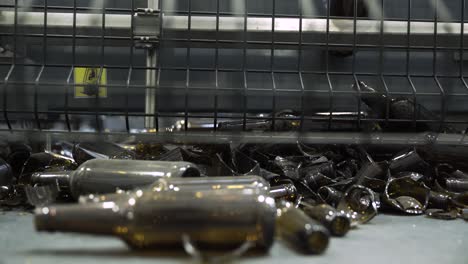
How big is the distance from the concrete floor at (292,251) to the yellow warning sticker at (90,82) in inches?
22.5

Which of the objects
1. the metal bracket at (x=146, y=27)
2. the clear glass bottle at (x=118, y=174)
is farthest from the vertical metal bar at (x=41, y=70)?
the clear glass bottle at (x=118, y=174)

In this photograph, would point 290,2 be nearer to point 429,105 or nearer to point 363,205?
point 429,105

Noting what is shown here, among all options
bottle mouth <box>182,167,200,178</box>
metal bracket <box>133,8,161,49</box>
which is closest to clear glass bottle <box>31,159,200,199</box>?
bottle mouth <box>182,167,200,178</box>

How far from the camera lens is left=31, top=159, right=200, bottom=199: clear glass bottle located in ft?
4.29

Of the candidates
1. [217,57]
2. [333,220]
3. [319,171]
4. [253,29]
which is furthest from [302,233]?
[253,29]

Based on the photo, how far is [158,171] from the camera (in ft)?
4.32

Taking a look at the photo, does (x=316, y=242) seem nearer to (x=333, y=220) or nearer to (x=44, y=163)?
(x=333, y=220)

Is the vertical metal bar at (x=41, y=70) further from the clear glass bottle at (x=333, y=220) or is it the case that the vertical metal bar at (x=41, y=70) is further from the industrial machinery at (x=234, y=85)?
the clear glass bottle at (x=333, y=220)

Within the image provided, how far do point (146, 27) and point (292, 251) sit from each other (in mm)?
1226

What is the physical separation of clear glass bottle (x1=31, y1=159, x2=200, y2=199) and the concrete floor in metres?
0.17

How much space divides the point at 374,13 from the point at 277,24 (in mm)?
470

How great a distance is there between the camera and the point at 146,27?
192cm

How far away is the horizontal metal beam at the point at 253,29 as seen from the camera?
1.93 metres

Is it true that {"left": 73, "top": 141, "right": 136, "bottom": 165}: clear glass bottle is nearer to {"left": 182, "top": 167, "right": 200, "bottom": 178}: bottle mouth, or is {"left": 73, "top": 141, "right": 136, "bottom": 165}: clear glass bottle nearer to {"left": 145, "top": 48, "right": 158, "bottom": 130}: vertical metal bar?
{"left": 145, "top": 48, "right": 158, "bottom": 130}: vertical metal bar
